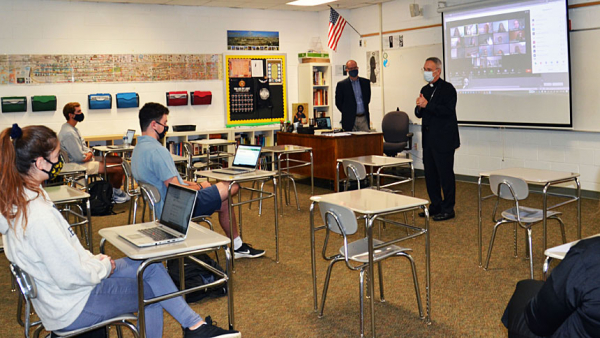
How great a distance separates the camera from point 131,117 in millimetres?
8789

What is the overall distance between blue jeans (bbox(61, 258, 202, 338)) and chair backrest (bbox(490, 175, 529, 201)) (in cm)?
247

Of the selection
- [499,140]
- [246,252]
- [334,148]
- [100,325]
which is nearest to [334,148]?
[334,148]

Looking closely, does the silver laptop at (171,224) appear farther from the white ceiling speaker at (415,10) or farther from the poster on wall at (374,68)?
the poster on wall at (374,68)

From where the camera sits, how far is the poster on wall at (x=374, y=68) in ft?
31.4

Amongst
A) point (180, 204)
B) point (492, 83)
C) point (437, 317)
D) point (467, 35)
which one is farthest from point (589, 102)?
point (180, 204)

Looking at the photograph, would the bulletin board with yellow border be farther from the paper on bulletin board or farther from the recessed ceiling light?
the recessed ceiling light

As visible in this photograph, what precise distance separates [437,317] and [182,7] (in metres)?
7.04

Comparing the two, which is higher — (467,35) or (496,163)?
(467,35)

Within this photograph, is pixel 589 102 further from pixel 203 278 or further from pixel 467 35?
pixel 203 278

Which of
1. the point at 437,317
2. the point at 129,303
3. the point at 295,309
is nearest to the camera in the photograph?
the point at 129,303

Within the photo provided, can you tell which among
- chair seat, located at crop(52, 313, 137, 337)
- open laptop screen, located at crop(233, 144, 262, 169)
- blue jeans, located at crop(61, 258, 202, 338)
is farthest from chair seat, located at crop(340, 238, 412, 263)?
open laptop screen, located at crop(233, 144, 262, 169)

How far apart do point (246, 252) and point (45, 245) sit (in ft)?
9.01

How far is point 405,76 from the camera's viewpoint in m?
9.02

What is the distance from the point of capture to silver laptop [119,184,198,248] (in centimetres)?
260
